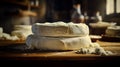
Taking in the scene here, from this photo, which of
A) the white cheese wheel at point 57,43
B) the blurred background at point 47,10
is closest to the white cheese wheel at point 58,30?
the white cheese wheel at point 57,43

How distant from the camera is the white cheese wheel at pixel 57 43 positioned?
2.40 m

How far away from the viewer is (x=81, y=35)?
252 centimetres

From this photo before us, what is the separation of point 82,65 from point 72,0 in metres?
9.49

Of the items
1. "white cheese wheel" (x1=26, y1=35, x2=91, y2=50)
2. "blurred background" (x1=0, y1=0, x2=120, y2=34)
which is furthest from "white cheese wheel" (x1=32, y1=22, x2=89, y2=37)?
"blurred background" (x1=0, y1=0, x2=120, y2=34)

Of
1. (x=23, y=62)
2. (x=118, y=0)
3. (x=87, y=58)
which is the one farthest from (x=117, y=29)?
(x=118, y=0)

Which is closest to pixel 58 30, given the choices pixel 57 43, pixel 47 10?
pixel 57 43

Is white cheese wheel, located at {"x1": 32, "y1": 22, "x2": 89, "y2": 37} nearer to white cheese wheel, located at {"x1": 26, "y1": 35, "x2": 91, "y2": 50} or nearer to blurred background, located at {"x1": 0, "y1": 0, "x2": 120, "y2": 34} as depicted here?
white cheese wheel, located at {"x1": 26, "y1": 35, "x2": 91, "y2": 50}

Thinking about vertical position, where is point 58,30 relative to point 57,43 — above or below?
above

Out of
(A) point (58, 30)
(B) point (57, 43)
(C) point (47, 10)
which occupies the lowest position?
(B) point (57, 43)

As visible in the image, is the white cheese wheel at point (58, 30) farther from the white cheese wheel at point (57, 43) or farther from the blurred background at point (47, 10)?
the blurred background at point (47, 10)

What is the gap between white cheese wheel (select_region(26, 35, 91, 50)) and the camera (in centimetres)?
240

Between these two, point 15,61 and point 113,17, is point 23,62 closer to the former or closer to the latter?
point 15,61

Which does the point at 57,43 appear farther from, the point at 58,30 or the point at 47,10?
the point at 47,10

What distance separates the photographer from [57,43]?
2.41 m
